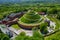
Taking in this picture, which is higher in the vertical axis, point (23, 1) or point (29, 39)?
point (29, 39)

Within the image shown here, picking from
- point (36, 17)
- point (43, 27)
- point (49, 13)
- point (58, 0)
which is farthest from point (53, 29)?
point (58, 0)

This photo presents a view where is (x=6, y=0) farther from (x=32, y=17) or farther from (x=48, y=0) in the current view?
(x=32, y=17)

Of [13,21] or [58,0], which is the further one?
[58,0]

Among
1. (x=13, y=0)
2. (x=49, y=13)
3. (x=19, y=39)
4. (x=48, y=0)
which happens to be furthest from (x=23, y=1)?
(x=19, y=39)

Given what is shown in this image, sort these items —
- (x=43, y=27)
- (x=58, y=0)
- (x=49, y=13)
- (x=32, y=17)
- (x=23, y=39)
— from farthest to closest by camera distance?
(x=58, y=0)
(x=49, y=13)
(x=32, y=17)
(x=43, y=27)
(x=23, y=39)

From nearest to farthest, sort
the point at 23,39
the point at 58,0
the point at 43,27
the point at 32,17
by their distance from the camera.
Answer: the point at 23,39
the point at 43,27
the point at 32,17
the point at 58,0

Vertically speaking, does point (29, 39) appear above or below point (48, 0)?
above

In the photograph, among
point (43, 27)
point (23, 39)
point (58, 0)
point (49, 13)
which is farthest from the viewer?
point (58, 0)

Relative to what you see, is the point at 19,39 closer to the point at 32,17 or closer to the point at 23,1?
the point at 32,17

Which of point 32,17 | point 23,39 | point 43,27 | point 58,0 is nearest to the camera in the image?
point 23,39
